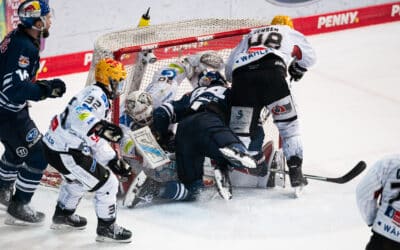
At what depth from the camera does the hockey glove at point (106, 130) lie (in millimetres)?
4965

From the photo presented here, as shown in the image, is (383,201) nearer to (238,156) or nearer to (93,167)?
(238,156)

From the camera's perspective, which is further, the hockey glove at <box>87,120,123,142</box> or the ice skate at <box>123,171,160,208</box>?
the ice skate at <box>123,171,160,208</box>

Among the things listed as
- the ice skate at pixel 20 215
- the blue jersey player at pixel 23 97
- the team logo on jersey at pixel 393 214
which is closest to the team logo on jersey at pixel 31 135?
the blue jersey player at pixel 23 97

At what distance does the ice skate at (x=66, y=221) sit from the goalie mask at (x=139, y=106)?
2.25ft

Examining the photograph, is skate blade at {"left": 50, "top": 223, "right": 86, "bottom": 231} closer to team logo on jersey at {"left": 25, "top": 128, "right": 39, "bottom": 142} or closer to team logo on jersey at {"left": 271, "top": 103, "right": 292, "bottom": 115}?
team logo on jersey at {"left": 25, "top": 128, "right": 39, "bottom": 142}

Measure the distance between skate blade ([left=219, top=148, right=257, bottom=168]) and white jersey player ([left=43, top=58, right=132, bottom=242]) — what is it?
55 centimetres

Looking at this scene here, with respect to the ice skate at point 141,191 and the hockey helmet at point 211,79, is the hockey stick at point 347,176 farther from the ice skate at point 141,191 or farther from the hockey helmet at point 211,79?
the ice skate at point 141,191

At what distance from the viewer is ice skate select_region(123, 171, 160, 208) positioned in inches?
218

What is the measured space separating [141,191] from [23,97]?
84 cm

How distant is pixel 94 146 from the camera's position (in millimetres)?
5109

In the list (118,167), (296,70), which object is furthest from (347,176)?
(118,167)

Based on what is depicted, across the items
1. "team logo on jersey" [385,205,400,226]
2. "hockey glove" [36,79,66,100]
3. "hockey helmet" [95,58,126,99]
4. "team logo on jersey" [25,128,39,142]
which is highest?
"hockey helmet" [95,58,126,99]

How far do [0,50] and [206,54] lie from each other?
4.18ft

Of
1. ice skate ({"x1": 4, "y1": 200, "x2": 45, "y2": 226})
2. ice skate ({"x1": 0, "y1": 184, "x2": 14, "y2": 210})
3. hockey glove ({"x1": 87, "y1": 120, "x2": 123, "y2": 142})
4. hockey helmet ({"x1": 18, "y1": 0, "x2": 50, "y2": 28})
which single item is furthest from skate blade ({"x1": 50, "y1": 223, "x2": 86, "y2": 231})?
hockey helmet ({"x1": 18, "y1": 0, "x2": 50, "y2": 28})
